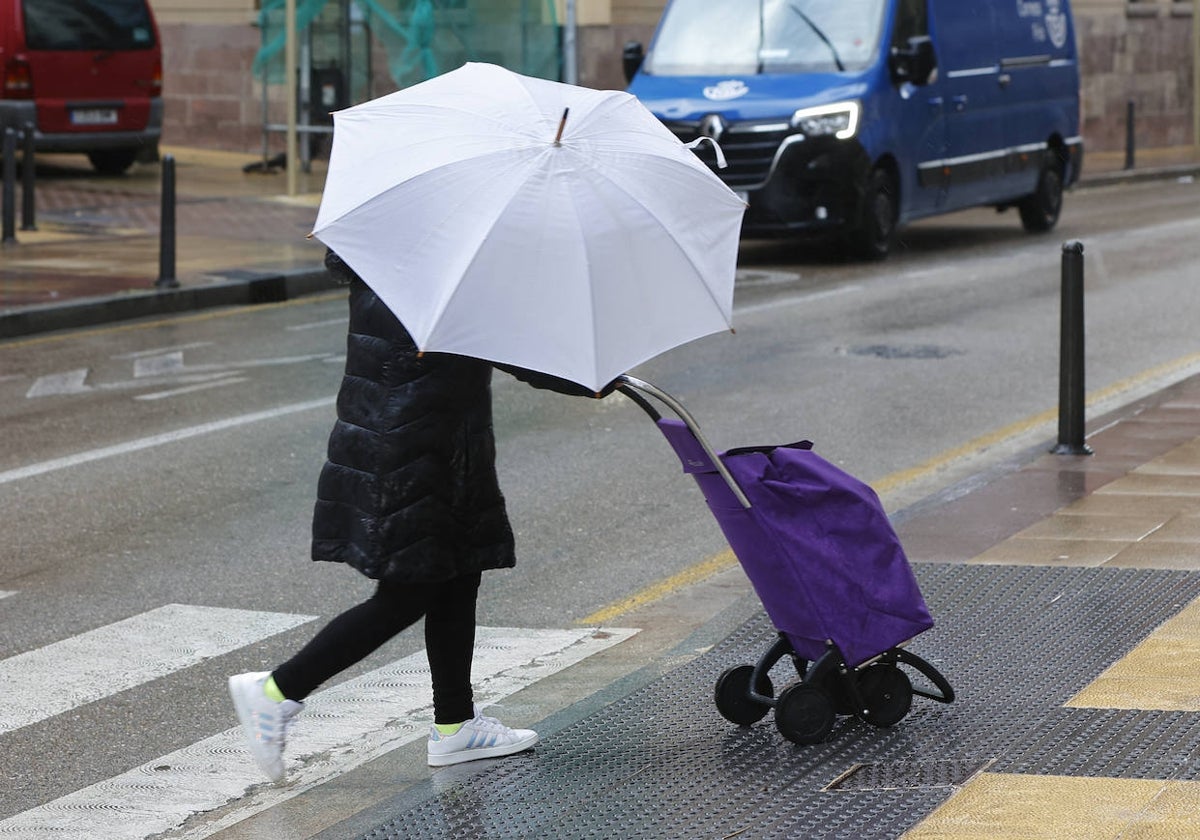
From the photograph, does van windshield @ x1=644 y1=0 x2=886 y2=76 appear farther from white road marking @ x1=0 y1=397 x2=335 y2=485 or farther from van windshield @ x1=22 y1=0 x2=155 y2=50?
white road marking @ x1=0 y1=397 x2=335 y2=485

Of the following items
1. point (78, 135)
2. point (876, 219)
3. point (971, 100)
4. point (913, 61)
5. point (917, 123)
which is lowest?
point (876, 219)

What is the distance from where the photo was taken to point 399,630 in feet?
16.3

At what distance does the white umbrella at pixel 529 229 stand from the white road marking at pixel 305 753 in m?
1.36

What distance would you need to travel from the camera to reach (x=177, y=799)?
5.01 m

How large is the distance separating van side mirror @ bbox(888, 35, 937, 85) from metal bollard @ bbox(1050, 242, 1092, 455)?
28.9ft

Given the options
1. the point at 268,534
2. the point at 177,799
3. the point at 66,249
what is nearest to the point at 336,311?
the point at 66,249

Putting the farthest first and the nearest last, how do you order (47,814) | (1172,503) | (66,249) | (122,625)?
(66,249), (1172,503), (122,625), (47,814)

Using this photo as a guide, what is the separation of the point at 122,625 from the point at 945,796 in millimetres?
3203

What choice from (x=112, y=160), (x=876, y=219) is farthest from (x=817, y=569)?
(x=112, y=160)

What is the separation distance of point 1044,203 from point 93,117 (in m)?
10.5

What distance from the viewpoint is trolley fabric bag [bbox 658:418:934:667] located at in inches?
192

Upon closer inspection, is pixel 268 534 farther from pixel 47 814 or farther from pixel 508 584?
pixel 47 814

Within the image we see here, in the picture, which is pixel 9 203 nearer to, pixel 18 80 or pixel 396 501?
pixel 18 80

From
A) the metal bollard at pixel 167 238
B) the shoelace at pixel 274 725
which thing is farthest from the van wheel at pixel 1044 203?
the shoelace at pixel 274 725
